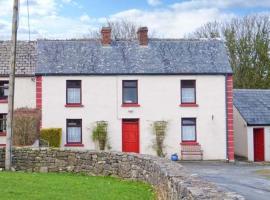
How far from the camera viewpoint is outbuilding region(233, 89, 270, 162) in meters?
35.8

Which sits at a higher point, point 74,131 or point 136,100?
point 136,100

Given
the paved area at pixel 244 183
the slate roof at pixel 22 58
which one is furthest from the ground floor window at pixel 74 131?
the paved area at pixel 244 183

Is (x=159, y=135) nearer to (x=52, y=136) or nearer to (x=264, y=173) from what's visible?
(x=52, y=136)

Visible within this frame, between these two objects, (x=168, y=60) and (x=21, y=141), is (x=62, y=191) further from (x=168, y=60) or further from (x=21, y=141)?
(x=168, y=60)

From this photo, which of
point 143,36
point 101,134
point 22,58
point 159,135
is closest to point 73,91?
point 101,134

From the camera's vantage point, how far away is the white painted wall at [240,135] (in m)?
36.1

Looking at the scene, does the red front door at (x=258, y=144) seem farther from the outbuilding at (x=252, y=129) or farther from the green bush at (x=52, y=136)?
the green bush at (x=52, y=136)

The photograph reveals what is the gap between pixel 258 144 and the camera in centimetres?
3644

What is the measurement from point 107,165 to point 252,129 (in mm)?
19739

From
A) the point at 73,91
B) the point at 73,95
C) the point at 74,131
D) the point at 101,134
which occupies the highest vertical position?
the point at 73,91

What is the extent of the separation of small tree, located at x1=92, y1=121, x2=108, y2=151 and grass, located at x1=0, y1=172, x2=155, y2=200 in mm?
14337

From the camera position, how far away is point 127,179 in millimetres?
17125

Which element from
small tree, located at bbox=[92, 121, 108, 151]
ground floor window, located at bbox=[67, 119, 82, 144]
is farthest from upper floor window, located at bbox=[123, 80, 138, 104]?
ground floor window, located at bbox=[67, 119, 82, 144]

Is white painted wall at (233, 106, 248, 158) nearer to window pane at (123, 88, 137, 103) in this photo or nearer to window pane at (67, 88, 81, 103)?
window pane at (123, 88, 137, 103)
